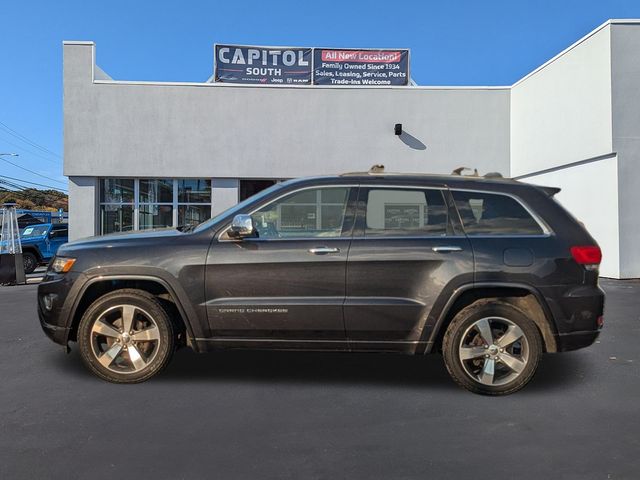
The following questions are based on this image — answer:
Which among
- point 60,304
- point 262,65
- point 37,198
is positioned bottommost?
point 60,304

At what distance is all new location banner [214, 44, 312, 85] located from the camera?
16891 mm

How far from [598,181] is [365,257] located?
1111 centimetres

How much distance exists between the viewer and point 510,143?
16422 mm

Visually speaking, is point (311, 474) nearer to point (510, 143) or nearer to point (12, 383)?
point (12, 383)

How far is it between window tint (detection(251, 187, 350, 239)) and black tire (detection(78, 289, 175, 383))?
1.11 metres

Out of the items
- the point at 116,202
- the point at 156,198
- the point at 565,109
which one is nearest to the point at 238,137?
the point at 156,198

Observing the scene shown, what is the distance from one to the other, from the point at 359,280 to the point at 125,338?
2.06 m

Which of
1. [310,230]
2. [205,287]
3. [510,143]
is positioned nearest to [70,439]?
[205,287]

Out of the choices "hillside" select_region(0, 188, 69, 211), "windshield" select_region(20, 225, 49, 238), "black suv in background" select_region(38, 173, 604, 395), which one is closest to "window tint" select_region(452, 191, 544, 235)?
"black suv in background" select_region(38, 173, 604, 395)

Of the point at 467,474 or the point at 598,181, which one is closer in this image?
the point at 467,474

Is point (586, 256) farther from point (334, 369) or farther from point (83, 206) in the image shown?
point (83, 206)

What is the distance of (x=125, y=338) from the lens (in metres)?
4.23

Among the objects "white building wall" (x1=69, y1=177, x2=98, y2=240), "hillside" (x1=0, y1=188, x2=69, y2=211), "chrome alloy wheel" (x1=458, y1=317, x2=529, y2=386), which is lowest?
"chrome alloy wheel" (x1=458, y1=317, x2=529, y2=386)

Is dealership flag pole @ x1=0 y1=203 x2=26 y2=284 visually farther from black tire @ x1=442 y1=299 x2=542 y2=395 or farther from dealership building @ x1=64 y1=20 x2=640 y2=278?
black tire @ x1=442 y1=299 x2=542 y2=395
